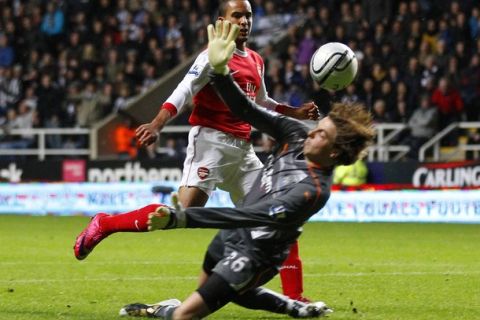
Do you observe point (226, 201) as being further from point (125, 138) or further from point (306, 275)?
point (306, 275)

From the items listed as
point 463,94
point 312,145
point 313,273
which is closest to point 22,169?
point 463,94

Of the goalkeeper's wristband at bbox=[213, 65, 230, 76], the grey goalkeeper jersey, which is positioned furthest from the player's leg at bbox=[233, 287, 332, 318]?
the goalkeeper's wristband at bbox=[213, 65, 230, 76]

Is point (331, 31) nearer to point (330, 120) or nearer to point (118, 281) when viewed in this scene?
point (118, 281)

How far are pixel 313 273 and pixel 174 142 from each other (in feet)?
38.1

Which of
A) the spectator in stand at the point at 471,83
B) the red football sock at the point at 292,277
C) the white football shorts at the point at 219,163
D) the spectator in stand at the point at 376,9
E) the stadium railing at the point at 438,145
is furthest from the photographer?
the spectator in stand at the point at 376,9

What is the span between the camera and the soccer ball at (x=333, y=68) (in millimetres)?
8250

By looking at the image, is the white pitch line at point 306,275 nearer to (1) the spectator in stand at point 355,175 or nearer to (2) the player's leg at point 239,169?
(2) the player's leg at point 239,169

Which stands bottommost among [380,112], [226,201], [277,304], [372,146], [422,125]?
[226,201]

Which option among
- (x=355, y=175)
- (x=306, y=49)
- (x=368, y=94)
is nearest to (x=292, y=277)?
(x=355, y=175)

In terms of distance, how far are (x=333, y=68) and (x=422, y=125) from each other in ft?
38.8

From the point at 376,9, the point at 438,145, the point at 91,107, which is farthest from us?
the point at 91,107

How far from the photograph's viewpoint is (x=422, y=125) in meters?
19.8

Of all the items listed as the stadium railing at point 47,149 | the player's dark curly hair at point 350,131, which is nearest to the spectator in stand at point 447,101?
the stadium railing at point 47,149

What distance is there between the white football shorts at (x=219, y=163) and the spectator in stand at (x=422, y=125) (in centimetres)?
1157
